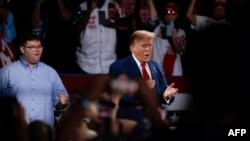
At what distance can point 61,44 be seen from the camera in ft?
17.3

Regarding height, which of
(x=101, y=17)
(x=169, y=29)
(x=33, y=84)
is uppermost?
(x=101, y=17)

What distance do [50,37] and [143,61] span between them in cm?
124

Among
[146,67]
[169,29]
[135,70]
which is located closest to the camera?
[135,70]

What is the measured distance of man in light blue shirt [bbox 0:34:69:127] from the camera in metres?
4.23

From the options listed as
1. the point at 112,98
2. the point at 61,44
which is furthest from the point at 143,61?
the point at 112,98

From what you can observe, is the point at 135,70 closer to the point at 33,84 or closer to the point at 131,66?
the point at 131,66

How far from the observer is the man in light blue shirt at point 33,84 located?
4230mm

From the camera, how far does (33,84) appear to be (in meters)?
4.28

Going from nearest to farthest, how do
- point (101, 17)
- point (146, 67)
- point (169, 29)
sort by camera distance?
1. point (146, 67)
2. point (101, 17)
3. point (169, 29)

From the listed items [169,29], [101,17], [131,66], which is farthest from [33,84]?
[169,29]

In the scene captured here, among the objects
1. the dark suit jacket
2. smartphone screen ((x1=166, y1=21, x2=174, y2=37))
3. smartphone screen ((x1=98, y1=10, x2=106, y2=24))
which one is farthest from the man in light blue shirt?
smartphone screen ((x1=166, y1=21, x2=174, y2=37))

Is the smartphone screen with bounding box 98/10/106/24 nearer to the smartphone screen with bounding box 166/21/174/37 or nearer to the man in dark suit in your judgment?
the smartphone screen with bounding box 166/21/174/37

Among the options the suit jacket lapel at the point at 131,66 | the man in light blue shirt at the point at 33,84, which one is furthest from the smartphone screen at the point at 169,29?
the man in light blue shirt at the point at 33,84

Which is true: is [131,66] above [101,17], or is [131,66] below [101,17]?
below
